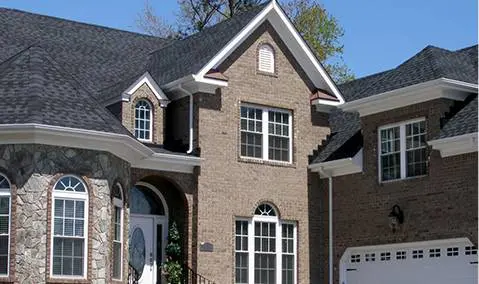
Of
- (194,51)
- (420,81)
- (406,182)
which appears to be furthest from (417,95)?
(194,51)

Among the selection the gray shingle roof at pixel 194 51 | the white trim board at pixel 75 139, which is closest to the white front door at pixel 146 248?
the white trim board at pixel 75 139

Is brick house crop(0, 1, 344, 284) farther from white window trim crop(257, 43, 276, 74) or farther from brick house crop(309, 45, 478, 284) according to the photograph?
brick house crop(309, 45, 478, 284)

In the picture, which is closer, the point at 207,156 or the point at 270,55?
the point at 207,156

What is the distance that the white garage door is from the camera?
75.0ft

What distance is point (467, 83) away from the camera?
23688mm

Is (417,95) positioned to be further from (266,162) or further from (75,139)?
(75,139)

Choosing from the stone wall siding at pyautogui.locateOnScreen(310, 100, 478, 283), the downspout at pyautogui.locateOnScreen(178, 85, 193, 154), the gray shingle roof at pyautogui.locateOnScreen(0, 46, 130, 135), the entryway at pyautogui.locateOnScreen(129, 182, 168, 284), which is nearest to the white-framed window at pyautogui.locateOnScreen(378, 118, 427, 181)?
the stone wall siding at pyautogui.locateOnScreen(310, 100, 478, 283)

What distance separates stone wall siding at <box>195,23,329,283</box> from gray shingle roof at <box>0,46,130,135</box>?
4169 mm

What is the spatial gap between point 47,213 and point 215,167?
614 cm

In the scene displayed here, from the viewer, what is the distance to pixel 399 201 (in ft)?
80.2

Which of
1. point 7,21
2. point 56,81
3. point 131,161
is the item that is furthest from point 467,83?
point 7,21

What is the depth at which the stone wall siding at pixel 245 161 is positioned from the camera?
25391 millimetres

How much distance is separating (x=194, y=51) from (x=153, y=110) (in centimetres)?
262

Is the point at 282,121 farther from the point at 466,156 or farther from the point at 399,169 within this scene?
the point at 466,156
